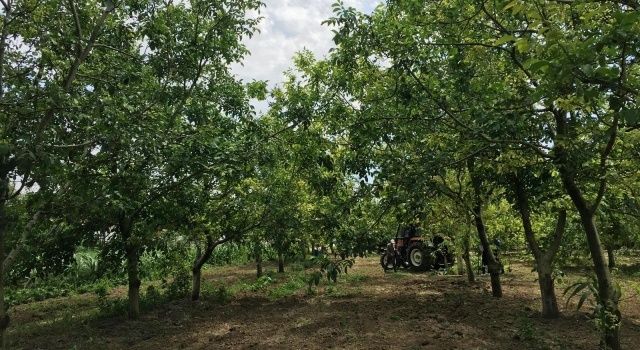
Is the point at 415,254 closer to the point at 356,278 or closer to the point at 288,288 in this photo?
the point at 356,278

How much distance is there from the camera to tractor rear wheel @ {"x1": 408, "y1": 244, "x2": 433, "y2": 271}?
1611cm

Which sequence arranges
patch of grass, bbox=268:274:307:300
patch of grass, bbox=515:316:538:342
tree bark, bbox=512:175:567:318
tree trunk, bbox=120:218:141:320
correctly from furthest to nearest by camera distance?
1. patch of grass, bbox=268:274:307:300
2. tree trunk, bbox=120:218:141:320
3. tree bark, bbox=512:175:567:318
4. patch of grass, bbox=515:316:538:342

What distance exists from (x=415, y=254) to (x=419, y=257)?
0.20 metres

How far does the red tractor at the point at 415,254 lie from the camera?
15969mm

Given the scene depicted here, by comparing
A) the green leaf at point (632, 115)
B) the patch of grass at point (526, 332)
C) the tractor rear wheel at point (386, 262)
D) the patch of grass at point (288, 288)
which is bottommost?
the patch of grass at point (526, 332)

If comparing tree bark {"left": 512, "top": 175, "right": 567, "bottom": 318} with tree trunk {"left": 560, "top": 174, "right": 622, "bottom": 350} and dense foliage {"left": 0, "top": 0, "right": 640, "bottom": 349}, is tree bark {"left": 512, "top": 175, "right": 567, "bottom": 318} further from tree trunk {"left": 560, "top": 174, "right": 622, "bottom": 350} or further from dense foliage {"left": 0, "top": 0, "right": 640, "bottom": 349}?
tree trunk {"left": 560, "top": 174, "right": 622, "bottom": 350}

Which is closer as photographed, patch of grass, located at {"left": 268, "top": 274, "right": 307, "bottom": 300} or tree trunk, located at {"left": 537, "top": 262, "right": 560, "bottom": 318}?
tree trunk, located at {"left": 537, "top": 262, "right": 560, "bottom": 318}

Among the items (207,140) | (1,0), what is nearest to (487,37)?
(207,140)

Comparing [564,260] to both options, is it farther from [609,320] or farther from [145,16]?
[145,16]

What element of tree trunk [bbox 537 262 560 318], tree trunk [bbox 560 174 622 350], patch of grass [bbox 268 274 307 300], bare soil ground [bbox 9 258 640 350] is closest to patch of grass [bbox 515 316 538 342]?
bare soil ground [bbox 9 258 640 350]

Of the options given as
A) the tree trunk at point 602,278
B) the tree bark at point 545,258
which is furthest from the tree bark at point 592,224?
the tree bark at point 545,258

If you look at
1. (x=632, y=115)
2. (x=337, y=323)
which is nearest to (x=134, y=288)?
(x=337, y=323)

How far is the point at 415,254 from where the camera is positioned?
16.9m

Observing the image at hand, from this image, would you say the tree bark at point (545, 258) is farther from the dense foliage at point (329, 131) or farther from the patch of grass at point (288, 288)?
the patch of grass at point (288, 288)
